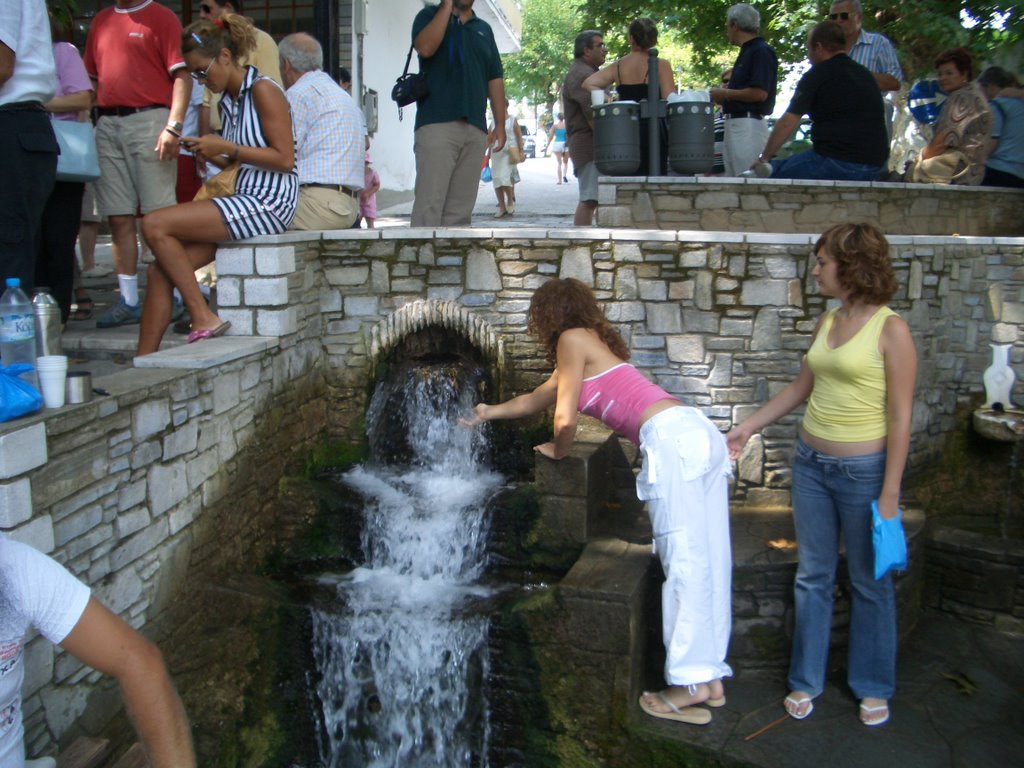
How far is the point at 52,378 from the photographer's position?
3.39 metres

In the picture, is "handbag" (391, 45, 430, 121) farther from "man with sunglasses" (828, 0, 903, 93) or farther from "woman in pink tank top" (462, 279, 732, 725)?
"man with sunglasses" (828, 0, 903, 93)

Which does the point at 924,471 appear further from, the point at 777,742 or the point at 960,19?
the point at 960,19

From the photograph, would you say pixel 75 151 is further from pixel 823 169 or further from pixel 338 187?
pixel 823 169

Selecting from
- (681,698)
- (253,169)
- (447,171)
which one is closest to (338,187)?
(253,169)

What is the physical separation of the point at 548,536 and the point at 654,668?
2.70ft

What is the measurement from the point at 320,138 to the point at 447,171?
1.05 m

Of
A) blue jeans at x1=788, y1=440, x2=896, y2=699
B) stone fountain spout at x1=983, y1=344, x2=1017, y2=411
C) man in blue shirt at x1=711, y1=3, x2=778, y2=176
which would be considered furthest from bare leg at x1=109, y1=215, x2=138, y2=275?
stone fountain spout at x1=983, y1=344, x2=1017, y2=411

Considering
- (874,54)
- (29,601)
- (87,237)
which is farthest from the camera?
(874,54)

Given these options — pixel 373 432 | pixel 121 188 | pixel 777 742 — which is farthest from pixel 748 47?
pixel 777 742

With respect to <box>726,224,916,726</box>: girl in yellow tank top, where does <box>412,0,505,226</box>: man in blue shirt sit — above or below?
above

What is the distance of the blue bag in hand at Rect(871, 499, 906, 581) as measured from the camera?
11.8 ft

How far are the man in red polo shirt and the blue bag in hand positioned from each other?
415 cm

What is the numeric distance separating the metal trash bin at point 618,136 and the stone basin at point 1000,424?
2.73m

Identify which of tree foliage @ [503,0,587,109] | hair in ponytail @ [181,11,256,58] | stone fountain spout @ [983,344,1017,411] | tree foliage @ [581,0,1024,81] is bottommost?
stone fountain spout @ [983,344,1017,411]
